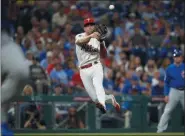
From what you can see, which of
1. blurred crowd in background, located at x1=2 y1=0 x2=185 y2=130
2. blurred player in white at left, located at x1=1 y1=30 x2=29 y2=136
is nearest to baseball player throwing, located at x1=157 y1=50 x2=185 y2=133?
blurred crowd in background, located at x1=2 y1=0 x2=185 y2=130

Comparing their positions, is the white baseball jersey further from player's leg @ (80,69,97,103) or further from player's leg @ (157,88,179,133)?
player's leg @ (157,88,179,133)

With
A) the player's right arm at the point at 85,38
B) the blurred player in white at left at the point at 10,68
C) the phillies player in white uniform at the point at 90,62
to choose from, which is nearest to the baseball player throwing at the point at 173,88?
the phillies player in white uniform at the point at 90,62

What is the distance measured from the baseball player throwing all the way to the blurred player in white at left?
23.7 ft

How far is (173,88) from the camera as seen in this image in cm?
1603

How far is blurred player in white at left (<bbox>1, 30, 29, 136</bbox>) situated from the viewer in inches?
341

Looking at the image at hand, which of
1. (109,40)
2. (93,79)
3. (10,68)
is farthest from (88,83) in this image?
(109,40)

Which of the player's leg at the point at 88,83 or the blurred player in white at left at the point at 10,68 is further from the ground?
the blurred player in white at left at the point at 10,68

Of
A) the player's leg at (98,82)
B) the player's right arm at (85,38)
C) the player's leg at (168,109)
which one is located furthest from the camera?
the player's leg at (168,109)

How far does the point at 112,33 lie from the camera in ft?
69.4

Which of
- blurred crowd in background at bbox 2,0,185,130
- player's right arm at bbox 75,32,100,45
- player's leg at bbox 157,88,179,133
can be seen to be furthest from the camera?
blurred crowd in background at bbox 2,0,185,130

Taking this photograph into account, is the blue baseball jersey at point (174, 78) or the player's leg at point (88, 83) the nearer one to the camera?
the player's leg at point (88, 83)

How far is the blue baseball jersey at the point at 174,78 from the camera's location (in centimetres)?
1594

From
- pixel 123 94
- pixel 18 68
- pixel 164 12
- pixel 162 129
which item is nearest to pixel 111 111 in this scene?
pixel 123 94

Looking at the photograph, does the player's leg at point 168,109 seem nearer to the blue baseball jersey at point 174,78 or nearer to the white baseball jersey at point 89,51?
the blue baseball jersey at point 174,78
